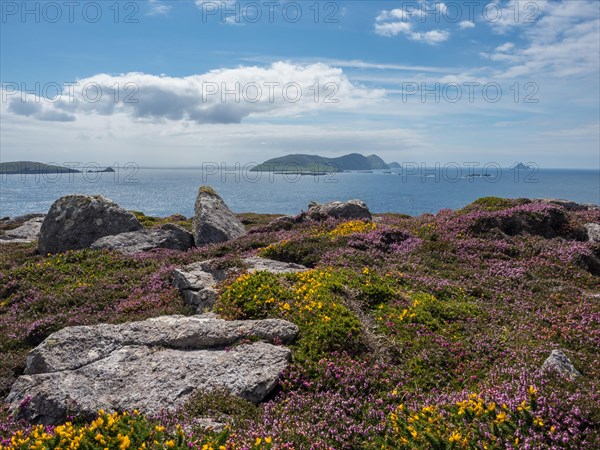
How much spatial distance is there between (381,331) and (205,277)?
7.92m

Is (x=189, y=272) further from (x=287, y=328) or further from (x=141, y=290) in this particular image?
(x=287, y=328)

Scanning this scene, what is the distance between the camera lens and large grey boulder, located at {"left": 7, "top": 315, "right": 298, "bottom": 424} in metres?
8.82

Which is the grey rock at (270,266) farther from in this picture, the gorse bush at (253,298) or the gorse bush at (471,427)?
the gorse bush at (471,427)

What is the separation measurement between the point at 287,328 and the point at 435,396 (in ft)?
12.5

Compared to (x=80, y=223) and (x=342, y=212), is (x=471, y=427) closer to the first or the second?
(x=342, y=212)

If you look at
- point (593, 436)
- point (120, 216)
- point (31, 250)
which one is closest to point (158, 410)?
point (593, 436)

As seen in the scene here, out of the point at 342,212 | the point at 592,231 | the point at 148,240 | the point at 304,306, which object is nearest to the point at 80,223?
the point at 148,240

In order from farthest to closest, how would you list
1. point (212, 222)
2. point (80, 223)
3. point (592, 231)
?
point (212, 222) → point (80, 223) → point (592, 231)

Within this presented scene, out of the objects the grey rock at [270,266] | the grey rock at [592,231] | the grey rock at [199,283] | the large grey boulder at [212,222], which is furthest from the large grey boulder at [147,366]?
the grey rock at [592,231]

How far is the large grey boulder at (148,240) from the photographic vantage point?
82.3 feet

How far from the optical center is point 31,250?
2855cm

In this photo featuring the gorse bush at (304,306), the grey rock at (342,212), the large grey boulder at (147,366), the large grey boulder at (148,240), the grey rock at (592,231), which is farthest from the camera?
the grey rock at (342,212)

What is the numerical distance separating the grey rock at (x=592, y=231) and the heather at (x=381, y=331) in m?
2.43

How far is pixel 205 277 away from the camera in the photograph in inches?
654
